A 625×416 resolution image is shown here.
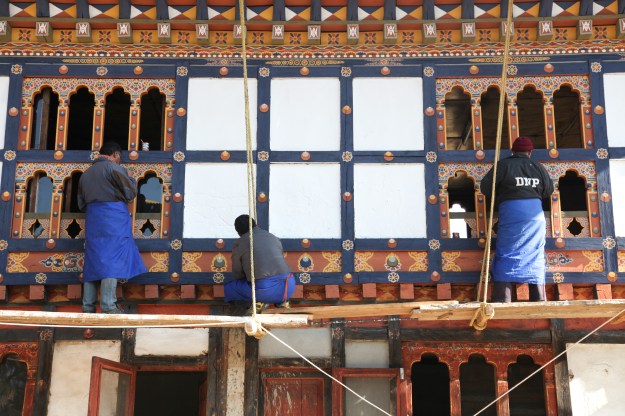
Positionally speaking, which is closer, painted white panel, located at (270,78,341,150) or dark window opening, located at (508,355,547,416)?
painted white panel, located at (270,78,341,150)

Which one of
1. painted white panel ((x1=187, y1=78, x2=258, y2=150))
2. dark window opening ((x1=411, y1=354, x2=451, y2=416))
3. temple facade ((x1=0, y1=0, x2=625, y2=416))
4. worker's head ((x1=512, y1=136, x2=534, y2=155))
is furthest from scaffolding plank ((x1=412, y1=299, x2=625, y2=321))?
dark window opening ((x1=411, y1=354, x2=451, y2=416))

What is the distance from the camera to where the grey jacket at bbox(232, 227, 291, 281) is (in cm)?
693

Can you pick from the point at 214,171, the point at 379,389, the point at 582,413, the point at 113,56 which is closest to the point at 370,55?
the point at 214,171

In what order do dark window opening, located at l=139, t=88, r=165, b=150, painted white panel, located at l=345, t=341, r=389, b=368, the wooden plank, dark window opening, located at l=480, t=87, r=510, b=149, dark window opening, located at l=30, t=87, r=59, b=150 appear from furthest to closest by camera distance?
dark window opening, located at l=139, t=88, r=165, b=150, dark window opening, located at l=480, t=87, r=510, b=149, dark window opening, located at l=30, t=87, r=59, b=150, painted white panel, located at l=345, t=341, r=389, b=368, the wooden plank

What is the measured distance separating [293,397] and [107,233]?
2074 millimetres

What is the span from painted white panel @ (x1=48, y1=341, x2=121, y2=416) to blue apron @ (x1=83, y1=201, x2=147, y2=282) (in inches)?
27.1

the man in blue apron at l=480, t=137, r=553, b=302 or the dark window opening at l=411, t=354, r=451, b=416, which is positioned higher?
the man in blue apron at l=480, t=137, r=553, b=302

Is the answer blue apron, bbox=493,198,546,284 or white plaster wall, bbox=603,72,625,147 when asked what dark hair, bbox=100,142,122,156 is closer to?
blue apron, bbox=493,198,546,284

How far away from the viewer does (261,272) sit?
22.7 feet

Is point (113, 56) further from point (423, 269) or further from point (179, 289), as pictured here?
point (423, 269)

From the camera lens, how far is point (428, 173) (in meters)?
7.61

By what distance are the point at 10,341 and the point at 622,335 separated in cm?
517

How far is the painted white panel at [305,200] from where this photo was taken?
7.54 m

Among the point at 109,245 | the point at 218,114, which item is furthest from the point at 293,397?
the point at 218,114
